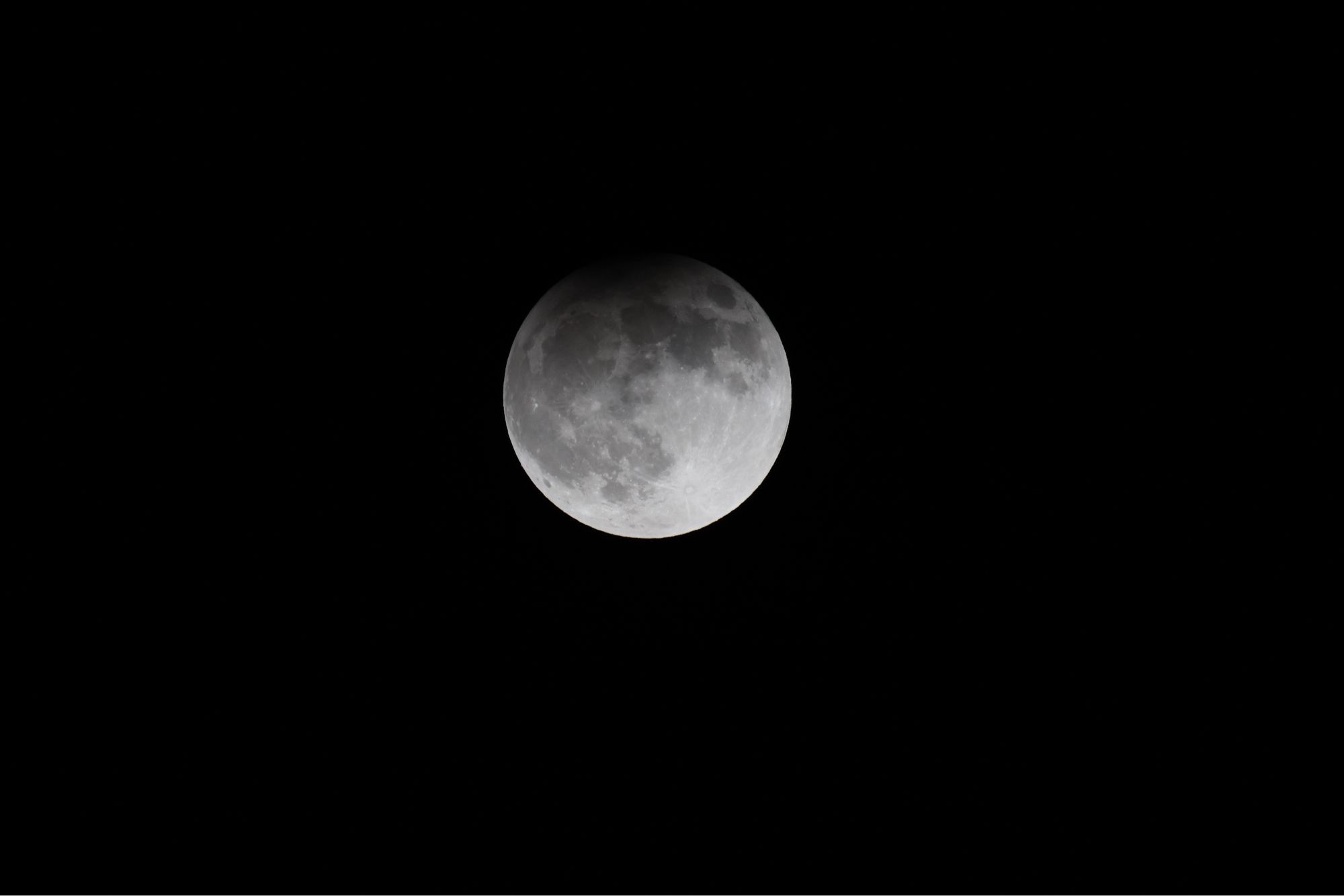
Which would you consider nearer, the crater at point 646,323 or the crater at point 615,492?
the crater at point 646,323

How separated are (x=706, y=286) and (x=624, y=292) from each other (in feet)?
1.24

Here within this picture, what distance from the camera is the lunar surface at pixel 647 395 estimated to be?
3092 mm

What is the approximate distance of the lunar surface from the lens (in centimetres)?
309

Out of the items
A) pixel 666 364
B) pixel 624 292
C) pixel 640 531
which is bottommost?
pixel 640 531

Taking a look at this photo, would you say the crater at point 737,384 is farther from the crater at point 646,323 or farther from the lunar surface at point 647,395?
the crater at point 646,323

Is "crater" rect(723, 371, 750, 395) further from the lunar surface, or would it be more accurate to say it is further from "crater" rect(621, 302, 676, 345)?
"crater" rect(621, 302, 676, 345)

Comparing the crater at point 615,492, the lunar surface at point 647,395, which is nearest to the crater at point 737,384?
the lunar surface at point 647,395

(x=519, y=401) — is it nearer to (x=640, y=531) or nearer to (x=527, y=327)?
(x=527, y=327)

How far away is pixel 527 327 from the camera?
3.45 meters

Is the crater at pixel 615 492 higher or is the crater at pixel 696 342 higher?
the crater at pixel 696 342

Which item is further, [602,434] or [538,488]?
[538,488]

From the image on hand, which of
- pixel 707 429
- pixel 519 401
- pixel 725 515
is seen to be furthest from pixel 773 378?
pixel 519 401

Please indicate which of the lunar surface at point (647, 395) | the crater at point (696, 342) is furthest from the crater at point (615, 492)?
the crater at point (696, 342)

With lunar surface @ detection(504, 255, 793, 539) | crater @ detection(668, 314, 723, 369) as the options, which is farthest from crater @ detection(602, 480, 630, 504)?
crater @ detection(668, 314, 723, 369)
